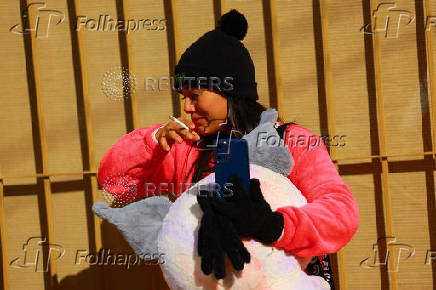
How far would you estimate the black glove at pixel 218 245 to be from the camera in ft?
4.66

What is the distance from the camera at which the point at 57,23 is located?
118 inches

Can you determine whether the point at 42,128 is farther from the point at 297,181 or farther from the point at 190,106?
the point at 297,181

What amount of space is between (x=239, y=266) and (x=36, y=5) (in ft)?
7.42

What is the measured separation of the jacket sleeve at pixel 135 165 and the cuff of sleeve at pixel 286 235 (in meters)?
0.76

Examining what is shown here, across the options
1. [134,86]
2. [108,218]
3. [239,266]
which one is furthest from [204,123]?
[134,86]

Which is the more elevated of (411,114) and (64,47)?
(64,47)

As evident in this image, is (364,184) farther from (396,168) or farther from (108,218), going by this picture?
(108,218)

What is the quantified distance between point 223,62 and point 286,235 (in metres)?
0.75

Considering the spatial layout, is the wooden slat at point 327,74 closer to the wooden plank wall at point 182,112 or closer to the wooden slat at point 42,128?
the wooden plank wall at point 182,112

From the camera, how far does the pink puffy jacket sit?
5.19ft

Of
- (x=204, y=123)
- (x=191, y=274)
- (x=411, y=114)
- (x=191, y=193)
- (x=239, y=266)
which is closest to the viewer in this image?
(x=239, y=266)

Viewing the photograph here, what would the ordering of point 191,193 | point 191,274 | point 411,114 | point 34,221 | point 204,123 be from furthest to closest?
point 34,221 < point 411,114 < point 204,123 < point 191,193 < point 191,274

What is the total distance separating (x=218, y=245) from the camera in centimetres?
143
